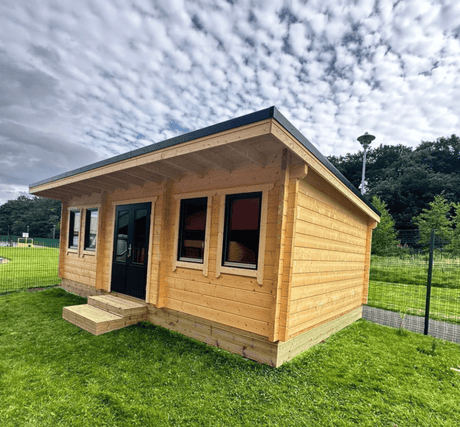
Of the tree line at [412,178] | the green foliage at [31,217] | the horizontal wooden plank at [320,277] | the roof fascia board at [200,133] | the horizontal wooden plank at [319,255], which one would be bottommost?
the green foliage at [31,217]

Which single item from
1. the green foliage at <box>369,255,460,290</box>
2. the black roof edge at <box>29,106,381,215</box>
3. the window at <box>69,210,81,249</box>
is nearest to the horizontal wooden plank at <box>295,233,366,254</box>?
the black roof edge at <box>29,106,381,215</box>

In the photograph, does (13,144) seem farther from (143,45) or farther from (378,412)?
(378,412)

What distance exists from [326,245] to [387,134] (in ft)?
151

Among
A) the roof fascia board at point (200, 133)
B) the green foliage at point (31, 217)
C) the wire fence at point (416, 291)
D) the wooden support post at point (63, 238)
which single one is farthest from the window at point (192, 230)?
the green foliage at point (31, 217)

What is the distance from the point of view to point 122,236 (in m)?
5.64

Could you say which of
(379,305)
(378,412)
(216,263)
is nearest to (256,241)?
(216,263)

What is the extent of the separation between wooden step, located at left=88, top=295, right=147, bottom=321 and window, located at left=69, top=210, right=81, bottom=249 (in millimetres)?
2772

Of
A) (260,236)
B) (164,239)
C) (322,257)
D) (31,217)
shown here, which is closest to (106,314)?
(164,239)

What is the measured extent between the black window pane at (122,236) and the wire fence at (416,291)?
6.13 meters

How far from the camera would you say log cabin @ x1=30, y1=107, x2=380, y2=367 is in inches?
123

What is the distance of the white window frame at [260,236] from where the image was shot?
3338 mm

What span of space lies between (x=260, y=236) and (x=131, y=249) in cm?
322

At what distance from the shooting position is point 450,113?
3566 centimetres

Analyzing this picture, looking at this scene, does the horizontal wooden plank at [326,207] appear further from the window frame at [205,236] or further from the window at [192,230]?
the window at [192,230]
